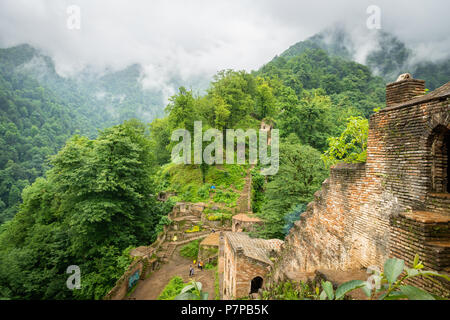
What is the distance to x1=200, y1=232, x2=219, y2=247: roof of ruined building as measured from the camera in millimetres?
20297

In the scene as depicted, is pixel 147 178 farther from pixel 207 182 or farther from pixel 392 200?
pixel 392 200

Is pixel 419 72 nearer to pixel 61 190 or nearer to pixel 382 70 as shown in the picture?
pixel 382 70

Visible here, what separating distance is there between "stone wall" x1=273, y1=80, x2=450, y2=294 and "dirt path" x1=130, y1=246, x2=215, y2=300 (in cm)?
1232

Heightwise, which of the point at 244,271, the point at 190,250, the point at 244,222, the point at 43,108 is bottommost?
the point at 190,250

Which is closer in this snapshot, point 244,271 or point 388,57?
point 244,271

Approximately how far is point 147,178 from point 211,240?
811 cm

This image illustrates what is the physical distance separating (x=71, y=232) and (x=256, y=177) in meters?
20.0

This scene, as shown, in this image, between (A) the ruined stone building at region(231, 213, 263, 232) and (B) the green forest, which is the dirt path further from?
(A) the ruined stone building at region(231, 213, 263, 232)

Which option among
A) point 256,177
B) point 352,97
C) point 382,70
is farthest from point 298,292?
point 382,70

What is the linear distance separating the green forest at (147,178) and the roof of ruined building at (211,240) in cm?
475

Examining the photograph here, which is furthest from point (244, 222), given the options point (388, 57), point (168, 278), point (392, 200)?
point (388, 57)

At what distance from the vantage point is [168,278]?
58.8ft

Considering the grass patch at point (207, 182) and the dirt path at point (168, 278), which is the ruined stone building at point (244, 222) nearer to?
the dirt path at point (168, 278)

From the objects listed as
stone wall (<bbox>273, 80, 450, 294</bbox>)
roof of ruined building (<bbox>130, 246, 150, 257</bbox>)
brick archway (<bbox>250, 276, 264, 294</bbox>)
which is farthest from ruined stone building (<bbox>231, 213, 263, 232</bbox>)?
stone wall (<bbox>273, 80, 450, 294</bbox>)
